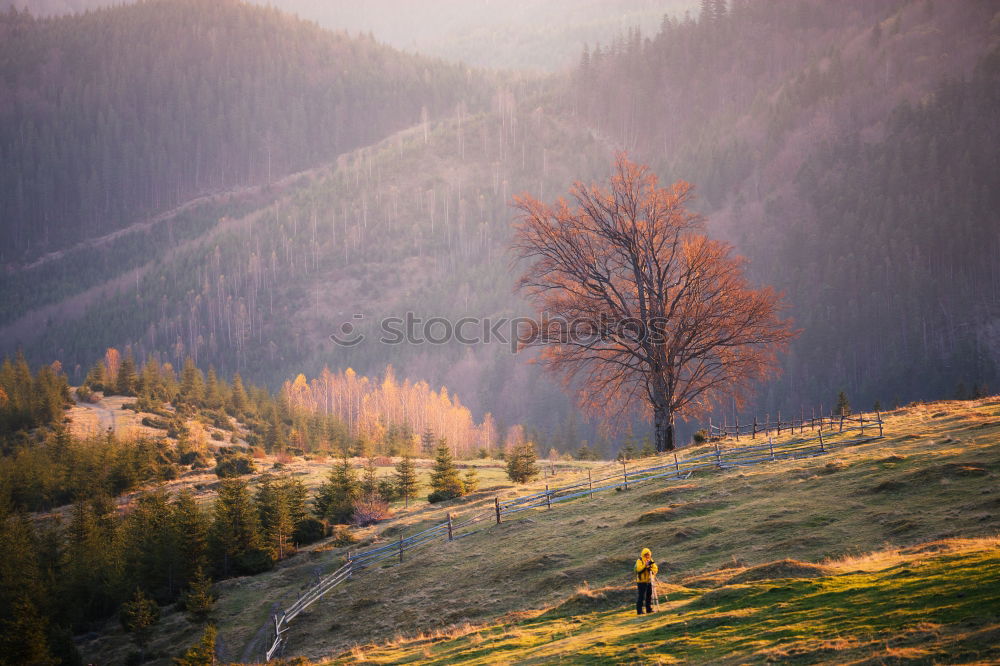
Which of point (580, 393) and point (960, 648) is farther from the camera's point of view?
point (580, 393)

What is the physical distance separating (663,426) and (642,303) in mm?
7627

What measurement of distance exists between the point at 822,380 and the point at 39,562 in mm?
164646

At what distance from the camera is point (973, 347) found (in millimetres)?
Result: 156375

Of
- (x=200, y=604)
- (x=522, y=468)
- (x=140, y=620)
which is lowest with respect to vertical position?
(x=140, y=620)

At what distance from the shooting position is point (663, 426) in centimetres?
4078

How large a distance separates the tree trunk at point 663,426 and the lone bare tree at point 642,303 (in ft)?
0.33

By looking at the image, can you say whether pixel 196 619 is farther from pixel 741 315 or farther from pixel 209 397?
pixel 209 397

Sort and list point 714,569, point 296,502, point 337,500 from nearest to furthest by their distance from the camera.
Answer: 1. point 714,569
2. point 296,502
3. point 337,500

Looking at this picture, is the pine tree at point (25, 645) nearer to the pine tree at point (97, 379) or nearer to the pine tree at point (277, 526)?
the pine tree at point (277, 526)

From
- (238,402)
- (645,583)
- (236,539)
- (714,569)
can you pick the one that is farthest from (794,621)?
(238,402)

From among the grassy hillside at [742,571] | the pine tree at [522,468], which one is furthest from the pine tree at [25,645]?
the pine tree at [522,468]

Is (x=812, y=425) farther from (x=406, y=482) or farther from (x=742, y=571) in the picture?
(x=406, y=482)

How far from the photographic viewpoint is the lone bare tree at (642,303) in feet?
126

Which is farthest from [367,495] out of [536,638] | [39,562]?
[536,638]
